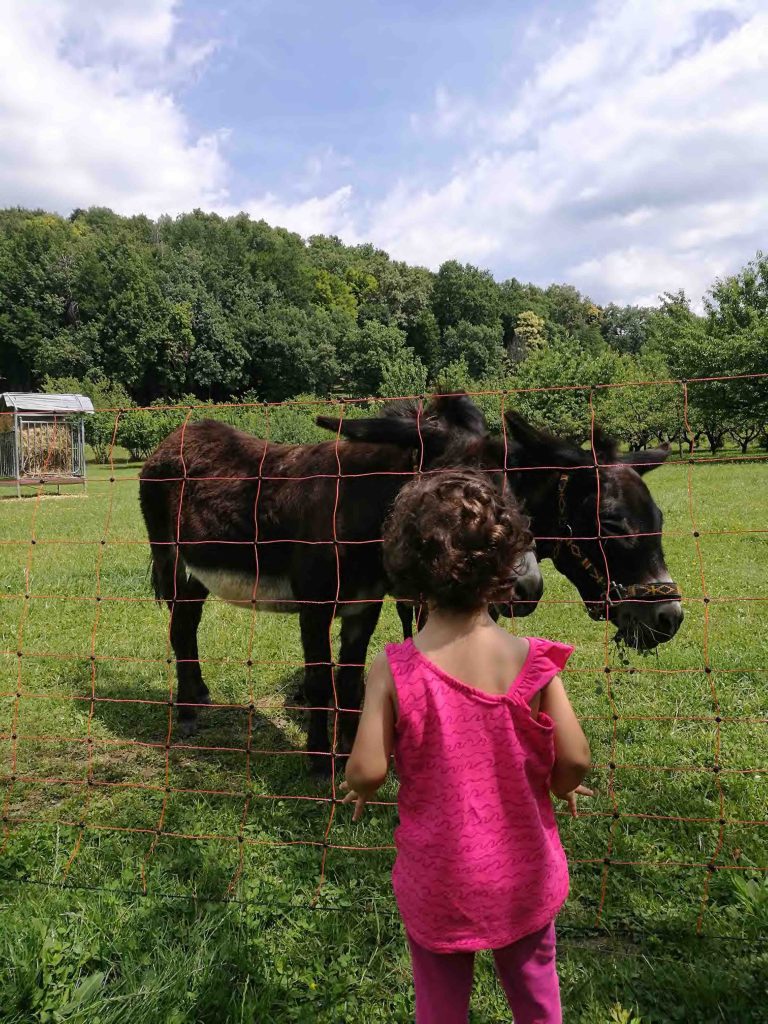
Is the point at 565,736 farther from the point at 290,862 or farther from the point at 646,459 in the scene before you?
the point at 646,459

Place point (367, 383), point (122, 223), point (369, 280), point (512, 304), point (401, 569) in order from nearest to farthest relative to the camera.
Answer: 1. point (401, 569)
2. point (367, 383)
3. point (122, 223)
4. point (369, 280)
5. point (512, 304)

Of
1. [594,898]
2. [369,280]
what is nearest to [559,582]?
[594,898]

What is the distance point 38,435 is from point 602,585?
25.0 metres

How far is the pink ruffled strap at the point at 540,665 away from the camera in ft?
5.01

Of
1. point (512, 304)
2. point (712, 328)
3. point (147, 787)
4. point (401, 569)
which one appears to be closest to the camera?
point (401, 569)

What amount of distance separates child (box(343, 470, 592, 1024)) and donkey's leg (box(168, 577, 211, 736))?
3.48 metres

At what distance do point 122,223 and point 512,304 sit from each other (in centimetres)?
5318

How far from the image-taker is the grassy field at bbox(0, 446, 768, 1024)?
7.11 ft

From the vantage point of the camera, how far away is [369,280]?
3511 inches

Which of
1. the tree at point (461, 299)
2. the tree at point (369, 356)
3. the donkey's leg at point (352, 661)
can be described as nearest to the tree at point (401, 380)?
the tree at point (369, 356)

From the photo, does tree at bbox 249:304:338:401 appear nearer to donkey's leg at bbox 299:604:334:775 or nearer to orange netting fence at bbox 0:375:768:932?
orange netting fence at bbox 0:375:768:932

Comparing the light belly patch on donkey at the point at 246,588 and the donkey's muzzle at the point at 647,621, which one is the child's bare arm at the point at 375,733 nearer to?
the donkey's muzzle at the point at 647,621

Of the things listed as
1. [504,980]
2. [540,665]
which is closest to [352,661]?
[504,980]

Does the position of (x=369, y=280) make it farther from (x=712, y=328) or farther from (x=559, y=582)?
(x=559, y=582)
